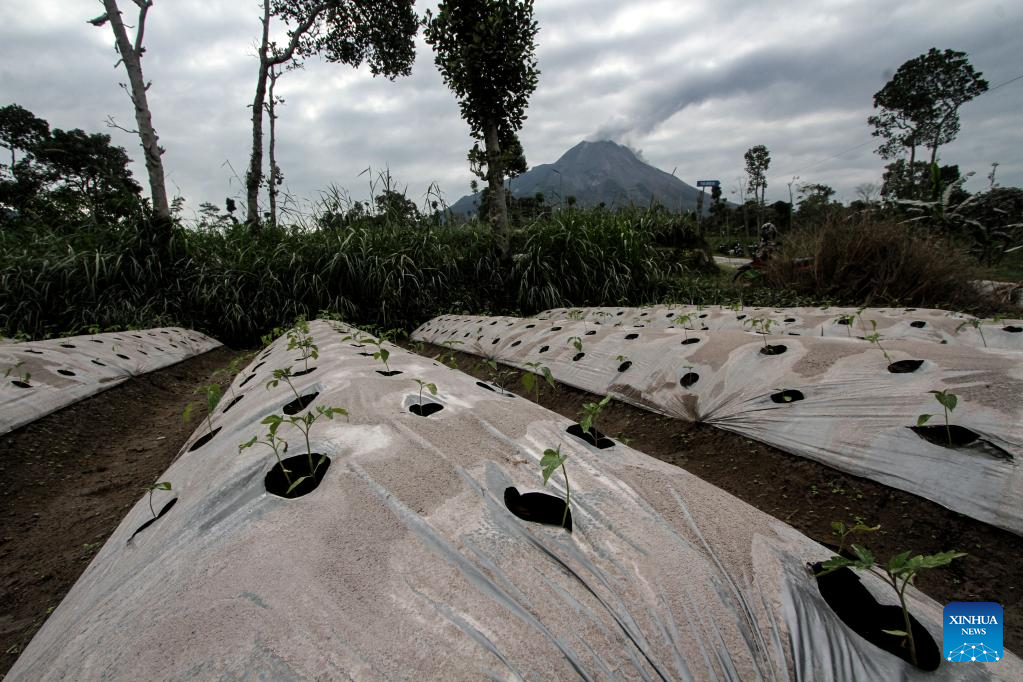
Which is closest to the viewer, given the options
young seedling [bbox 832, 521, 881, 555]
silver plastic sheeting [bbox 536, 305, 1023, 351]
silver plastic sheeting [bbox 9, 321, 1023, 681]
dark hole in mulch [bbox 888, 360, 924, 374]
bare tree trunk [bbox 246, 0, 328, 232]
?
silver plastic sheeting [bbox 9, 321, 1023, 681]

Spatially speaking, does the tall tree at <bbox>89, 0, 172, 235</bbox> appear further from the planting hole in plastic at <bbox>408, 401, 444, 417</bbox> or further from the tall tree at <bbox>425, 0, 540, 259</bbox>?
the planting hole in plastic at <bbox>408, 401, 444, 417</bbox>

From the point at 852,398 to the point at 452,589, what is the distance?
1650 mm

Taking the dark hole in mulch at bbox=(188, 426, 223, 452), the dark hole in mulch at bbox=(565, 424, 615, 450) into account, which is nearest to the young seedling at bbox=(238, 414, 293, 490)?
the dark hole in mulch at bbox=(188, 426, 223, 452)

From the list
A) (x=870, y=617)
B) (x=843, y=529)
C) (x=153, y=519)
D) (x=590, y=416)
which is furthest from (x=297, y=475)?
(x=843, y=529)

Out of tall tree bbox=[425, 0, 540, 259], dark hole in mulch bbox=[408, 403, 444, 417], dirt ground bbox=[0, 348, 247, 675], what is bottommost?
dirt ground bbox=[0, 348, 247, 675]

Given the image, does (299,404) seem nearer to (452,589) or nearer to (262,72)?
(452,589)

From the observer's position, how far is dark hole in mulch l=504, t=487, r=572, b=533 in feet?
2.64

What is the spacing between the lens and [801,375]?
5.81 feet

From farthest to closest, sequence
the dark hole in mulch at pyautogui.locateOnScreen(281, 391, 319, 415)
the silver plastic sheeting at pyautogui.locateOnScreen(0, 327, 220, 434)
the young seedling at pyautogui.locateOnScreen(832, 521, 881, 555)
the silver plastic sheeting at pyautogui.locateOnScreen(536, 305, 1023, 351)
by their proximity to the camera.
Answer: the silver plastic sheeting at pyautogui.locateOnScreen(536, 305, 1023, 351), the silver plastic sheeting at pyautogui.locateOnScreen(0, 327, 220, 434), the dark hole in mulch at pyautogui.locateOnScreen(281, 391, 319, 415), the young seedling at pyautogui.locateOnScreen(832, 521, 881, 555)

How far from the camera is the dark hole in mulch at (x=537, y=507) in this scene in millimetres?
805

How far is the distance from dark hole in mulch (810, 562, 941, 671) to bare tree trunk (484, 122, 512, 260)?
5.77 metres

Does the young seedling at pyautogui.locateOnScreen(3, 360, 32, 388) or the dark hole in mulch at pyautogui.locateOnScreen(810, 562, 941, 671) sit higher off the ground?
the young seedling at pyautogui.locateOnScreen(3, 360, 32, 388)

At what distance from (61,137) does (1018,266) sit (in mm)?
35326

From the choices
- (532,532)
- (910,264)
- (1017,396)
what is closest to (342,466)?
(532,532)
